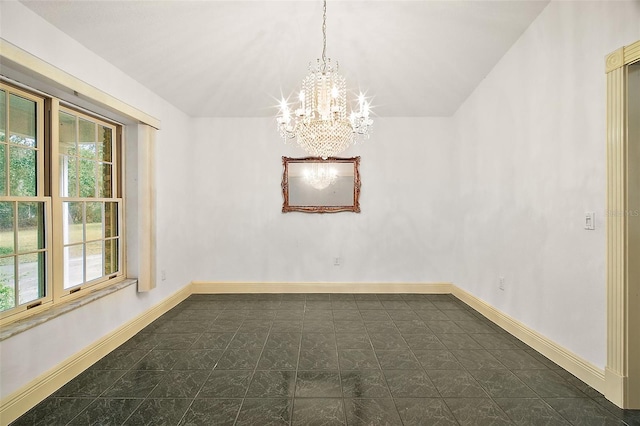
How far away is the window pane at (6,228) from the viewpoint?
198cm

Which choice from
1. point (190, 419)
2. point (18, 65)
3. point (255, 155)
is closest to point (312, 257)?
point (255, 155)

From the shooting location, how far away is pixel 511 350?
8.79ft

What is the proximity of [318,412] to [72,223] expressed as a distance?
8.00ft

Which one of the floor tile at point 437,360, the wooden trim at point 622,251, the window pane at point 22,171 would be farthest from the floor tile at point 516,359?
the window pane at point 22,171

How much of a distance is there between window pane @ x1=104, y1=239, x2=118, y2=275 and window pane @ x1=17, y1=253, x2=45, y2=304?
72cm

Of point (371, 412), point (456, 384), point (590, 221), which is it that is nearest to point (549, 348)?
point (456, 384)

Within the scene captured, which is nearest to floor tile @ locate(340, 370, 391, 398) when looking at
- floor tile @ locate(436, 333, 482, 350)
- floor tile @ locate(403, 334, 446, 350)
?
floor tile @ locate(403, 334, 446, 350)

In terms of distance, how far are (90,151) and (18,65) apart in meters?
1.02

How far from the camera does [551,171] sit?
2.52 meters

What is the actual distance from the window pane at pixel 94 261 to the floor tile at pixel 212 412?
1.62 m

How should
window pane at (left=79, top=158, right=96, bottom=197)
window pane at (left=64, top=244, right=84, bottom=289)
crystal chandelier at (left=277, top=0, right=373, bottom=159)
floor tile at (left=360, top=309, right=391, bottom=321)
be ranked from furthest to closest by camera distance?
floor tile at (left=360, top=309, right=391, bottom=321), window pane at (left=79, top=158, right=96, bottom=197), window pane at (left=64, top=244, right=84, bottom=289), crystal chandelier at (left=277, top=0, right=373, bottom=159)

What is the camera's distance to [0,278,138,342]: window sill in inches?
A: 73.9

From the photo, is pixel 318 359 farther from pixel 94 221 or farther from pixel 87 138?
pixel 87 138

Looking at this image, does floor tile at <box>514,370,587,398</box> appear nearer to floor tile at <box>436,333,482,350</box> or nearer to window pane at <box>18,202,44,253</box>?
floor tile at <box>436,333,482,350</box>
